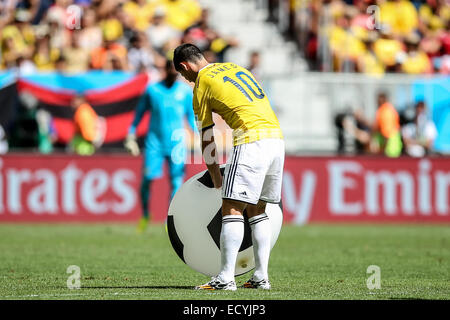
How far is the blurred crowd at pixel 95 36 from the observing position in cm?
2027

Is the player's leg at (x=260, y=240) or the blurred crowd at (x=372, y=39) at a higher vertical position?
the blurred crowd at (x=372, y=39)

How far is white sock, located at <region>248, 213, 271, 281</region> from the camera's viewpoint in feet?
29.0

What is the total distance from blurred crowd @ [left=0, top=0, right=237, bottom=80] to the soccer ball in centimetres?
1069

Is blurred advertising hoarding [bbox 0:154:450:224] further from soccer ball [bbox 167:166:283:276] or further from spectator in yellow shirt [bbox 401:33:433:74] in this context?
soccer ball [bbox 167:166:283:276]

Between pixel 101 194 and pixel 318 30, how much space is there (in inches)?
281

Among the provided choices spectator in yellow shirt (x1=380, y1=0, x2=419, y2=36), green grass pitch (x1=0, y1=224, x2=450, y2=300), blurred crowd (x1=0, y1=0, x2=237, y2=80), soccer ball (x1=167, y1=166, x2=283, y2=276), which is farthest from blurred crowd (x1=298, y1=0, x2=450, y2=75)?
soccer ball (x1=167, y1=166, x2=283, y2=276)

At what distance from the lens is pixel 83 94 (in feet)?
63.0

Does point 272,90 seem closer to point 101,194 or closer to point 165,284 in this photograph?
point 101,194

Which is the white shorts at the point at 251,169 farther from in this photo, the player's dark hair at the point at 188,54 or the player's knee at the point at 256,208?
the player's dark hair at the point at 188,54

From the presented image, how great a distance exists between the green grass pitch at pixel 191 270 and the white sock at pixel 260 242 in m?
0.22

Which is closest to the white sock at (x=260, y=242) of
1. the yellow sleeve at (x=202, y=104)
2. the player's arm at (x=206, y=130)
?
the player's arm at (x=206, y=130)

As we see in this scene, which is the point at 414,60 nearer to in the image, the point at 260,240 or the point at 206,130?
the point at 260,240

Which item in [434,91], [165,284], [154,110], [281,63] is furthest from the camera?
[281,63]
